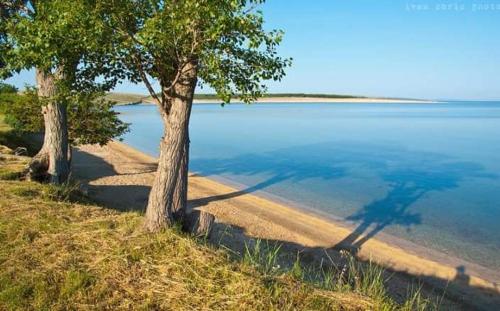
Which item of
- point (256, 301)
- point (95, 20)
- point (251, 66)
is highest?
point (95, 20)

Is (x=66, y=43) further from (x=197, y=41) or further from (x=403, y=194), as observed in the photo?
(x=403, y=194)

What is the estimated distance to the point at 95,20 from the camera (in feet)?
22.1

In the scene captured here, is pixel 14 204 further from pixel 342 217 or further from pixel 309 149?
pixel 309 149

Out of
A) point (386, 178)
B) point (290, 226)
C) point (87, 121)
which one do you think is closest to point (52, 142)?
point (87, 121)

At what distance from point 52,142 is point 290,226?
10.4 meters

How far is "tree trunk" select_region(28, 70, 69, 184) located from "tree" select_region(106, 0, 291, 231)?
7286mm

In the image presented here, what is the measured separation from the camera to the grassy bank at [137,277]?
5.82 meters

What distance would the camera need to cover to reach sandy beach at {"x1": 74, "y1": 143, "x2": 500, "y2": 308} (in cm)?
1386

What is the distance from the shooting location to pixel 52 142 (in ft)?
50.2

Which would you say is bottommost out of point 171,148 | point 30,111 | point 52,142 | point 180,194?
point 180,194

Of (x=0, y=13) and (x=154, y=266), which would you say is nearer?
(x=154, y=266)

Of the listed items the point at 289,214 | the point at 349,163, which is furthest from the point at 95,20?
the point at 349,163

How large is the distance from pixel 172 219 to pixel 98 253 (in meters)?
1.97

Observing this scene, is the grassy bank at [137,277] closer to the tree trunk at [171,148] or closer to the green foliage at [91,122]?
the tree trunk at [171,148]
